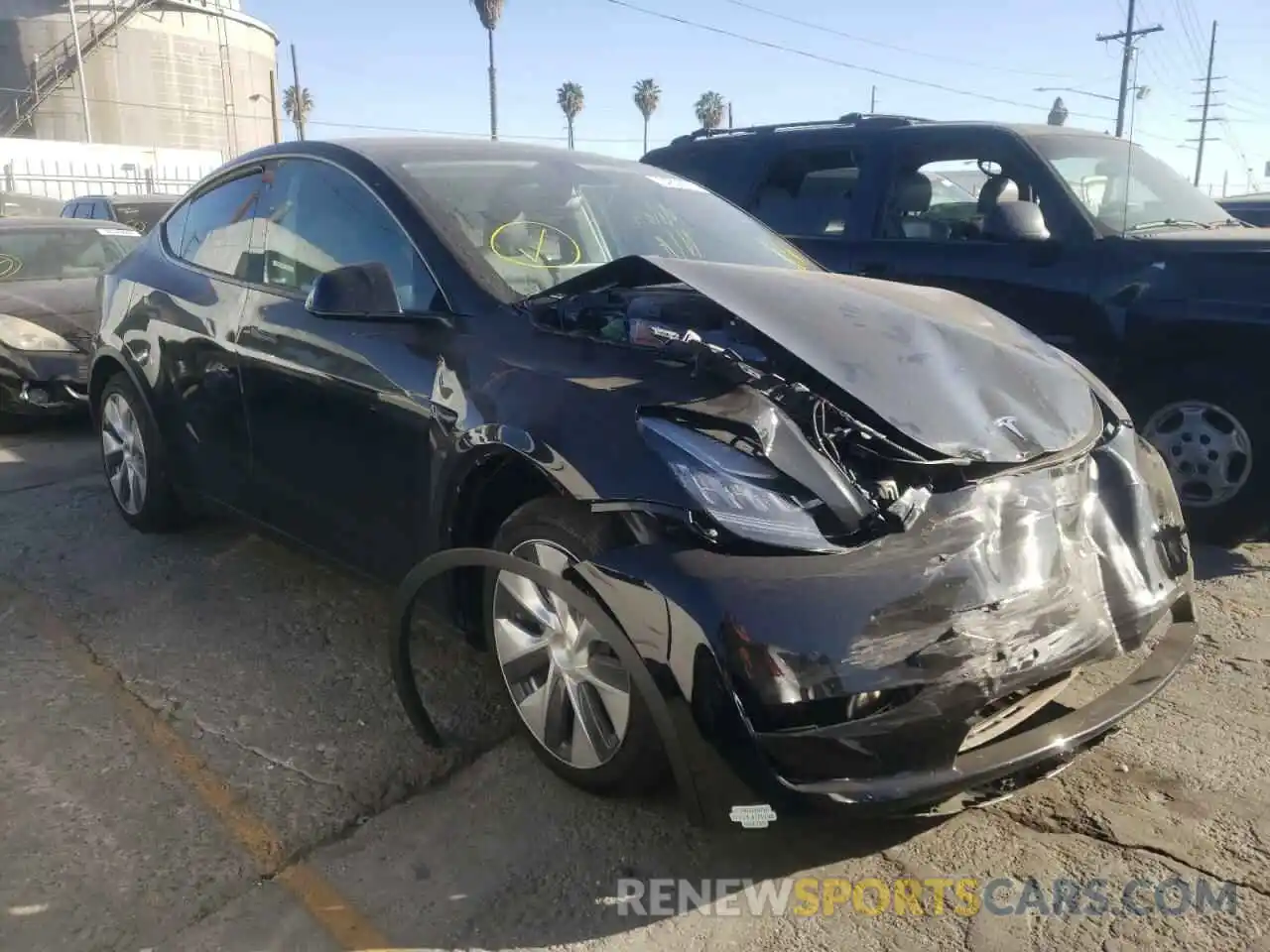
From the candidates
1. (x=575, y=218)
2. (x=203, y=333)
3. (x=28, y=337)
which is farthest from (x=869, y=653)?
(x=28, y=337)

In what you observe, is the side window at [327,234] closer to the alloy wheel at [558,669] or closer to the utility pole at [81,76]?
the alloy wheel at [558,669]

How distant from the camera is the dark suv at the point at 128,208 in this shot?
1510cm

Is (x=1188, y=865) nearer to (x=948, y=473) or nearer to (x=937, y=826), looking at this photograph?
(x=937, y=826)

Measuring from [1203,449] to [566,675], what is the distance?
3.43 meters

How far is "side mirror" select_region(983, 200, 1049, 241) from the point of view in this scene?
5.10m

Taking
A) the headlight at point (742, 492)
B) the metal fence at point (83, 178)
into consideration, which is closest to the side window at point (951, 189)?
the headlight at point (742, 492)

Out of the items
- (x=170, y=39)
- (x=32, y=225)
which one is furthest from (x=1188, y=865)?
(x=170, y=39)

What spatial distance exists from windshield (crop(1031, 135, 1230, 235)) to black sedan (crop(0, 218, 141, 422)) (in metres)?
5.63

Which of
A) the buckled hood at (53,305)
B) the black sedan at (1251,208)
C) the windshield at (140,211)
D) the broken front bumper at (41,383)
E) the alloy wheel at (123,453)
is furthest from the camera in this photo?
the windshield at (140,211)

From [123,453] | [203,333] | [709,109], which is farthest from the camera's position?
[709,109]

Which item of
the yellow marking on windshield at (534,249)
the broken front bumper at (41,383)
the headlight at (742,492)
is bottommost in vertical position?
the broken front bumper at (41,383)

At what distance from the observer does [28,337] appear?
697 centimetres

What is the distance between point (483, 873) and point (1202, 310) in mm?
3911

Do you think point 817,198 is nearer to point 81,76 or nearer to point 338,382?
point 338,382
